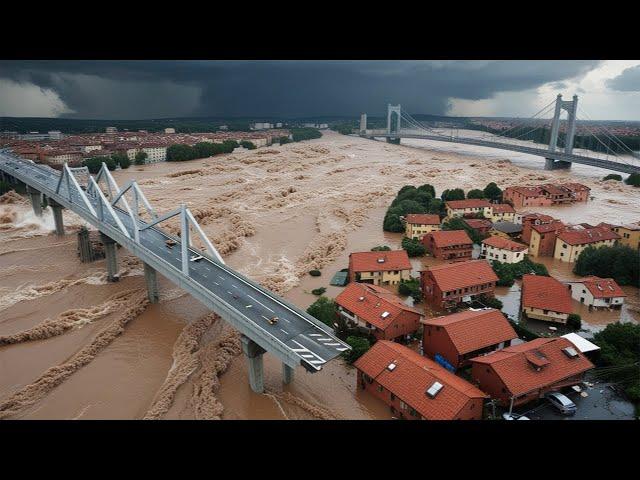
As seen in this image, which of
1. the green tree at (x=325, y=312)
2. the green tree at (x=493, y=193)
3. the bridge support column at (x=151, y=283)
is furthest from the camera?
the green tree at (x=493, y=193)

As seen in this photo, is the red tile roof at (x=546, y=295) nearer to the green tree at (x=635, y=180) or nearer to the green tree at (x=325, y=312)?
the green tree at (x=325, y=312)

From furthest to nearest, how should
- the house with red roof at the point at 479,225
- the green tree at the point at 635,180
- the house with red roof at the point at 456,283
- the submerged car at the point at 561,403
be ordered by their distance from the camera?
the green tree at the point at 635,180, the house with red roof at the point at 479,225, the house with red roof at the point at 456,283, the submerged car at the point at 561,403

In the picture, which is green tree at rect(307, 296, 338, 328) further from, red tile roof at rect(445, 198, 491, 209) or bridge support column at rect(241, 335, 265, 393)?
red tile roof at rect(445, 198, 491, 209)

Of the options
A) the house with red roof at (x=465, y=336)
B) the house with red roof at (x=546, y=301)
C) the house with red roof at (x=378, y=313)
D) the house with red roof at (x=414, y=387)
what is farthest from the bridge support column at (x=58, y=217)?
the house with red roof at (x=546, y=301)

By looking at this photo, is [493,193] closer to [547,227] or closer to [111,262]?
[547,227]

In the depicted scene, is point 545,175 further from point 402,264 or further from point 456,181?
point 402,264

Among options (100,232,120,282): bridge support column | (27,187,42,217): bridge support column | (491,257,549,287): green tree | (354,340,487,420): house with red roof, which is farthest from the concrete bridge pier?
(27,187,42,217): bridge support column
